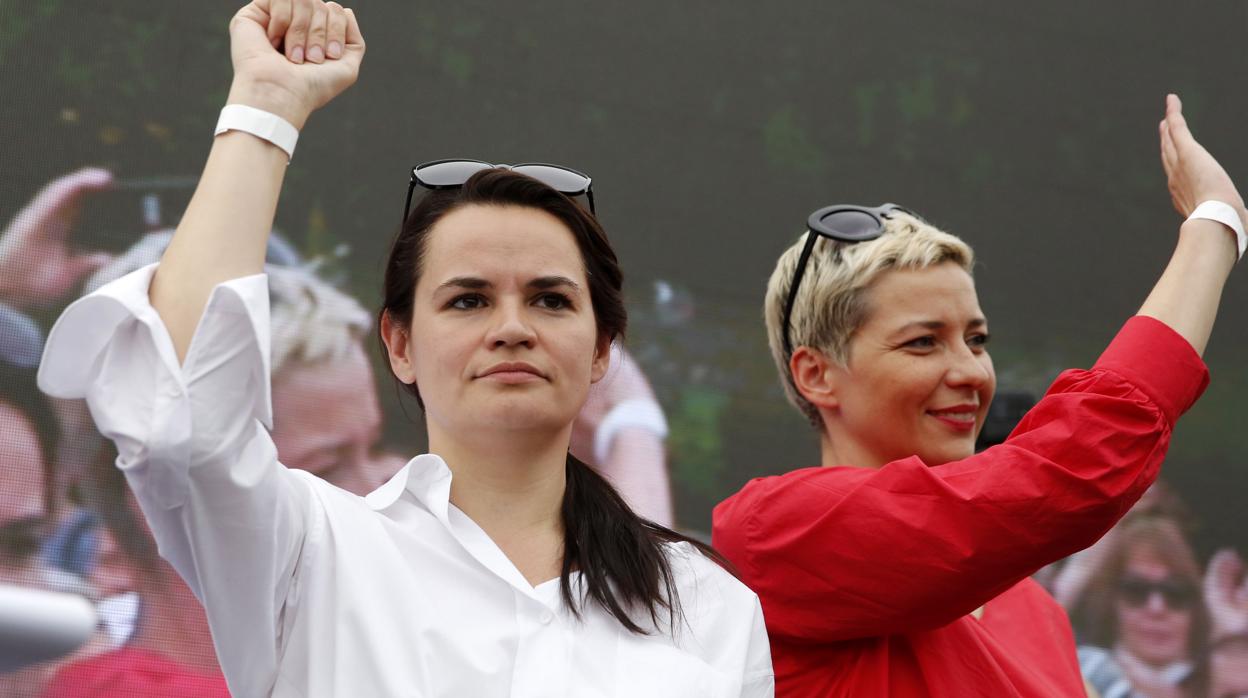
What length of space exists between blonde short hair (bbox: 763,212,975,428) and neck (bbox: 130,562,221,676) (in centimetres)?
92

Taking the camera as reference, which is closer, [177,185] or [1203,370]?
[1203,370]

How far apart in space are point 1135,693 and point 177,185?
1786 mm

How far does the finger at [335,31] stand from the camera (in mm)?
1117

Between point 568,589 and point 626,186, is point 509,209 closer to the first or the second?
point 568,589

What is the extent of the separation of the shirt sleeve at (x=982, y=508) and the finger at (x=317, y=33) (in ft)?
2.12

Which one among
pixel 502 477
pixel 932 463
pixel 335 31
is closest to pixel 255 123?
pixel 335 31

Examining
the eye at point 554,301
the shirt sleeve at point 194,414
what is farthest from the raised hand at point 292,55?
the eye at point 554,301

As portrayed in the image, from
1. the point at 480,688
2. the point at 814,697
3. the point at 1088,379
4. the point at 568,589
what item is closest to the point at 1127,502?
the point at 1088,379

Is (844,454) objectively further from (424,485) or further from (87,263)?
(87,263)

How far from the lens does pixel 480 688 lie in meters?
1.09

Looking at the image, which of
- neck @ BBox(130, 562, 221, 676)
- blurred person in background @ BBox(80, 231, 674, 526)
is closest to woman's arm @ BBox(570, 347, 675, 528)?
blurred person in background @ BBox(80, 231, 674, 526)

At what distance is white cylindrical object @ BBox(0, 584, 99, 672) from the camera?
0.50 meters

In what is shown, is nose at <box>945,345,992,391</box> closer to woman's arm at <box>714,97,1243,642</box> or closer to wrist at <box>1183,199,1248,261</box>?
woman's arm at <box>714,97,1243,642</box>

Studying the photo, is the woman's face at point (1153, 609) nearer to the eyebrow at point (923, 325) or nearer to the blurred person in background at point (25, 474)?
the eyebrow at point (923, 325)
